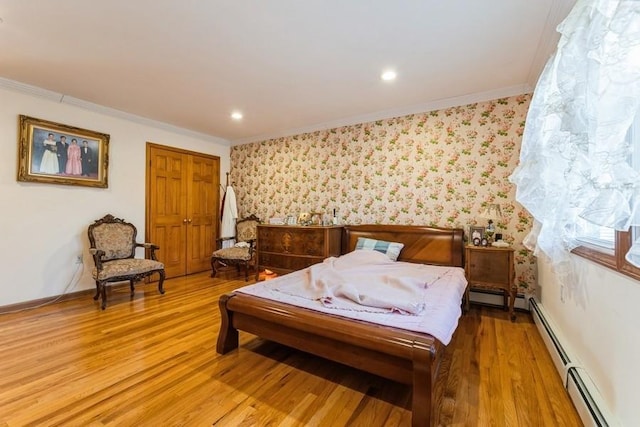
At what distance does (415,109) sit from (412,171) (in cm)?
80

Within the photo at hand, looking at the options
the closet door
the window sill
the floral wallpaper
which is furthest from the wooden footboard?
the closet door

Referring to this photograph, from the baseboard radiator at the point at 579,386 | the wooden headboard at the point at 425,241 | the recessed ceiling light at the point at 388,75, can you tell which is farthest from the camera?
the wooden headboard at the point at 425,241

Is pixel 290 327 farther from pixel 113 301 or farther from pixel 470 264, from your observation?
pixel 113 301

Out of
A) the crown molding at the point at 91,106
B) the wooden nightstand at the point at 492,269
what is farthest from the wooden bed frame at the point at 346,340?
the crown molding at the point at 91,106

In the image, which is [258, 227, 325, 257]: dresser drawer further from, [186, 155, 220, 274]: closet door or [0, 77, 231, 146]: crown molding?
[0, 77, 231, 146]: crown molding

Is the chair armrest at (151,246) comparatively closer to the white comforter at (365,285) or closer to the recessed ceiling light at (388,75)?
the white comforter at (365,285)

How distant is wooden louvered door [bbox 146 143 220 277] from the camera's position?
14.4 feet

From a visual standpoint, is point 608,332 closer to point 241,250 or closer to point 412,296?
point 412,296

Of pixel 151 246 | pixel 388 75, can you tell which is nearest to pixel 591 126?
pixel 388 75

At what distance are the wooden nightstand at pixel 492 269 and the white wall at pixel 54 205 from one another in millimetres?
4458

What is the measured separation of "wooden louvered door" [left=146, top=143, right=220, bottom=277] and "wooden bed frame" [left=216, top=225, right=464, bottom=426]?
2.88m

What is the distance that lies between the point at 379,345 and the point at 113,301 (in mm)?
3401

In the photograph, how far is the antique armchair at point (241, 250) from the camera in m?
4.45

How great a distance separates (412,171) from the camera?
375 cm
